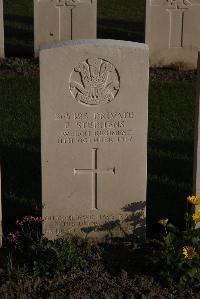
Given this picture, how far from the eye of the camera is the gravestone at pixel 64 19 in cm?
1155

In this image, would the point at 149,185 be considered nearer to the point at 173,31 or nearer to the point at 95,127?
the point at 95,127

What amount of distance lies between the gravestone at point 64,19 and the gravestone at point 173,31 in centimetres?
95

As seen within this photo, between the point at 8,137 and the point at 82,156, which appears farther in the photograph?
the point at 8,137

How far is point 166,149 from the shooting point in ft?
26.6

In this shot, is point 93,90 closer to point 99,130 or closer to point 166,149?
point 99,130

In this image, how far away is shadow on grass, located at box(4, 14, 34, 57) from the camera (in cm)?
1261

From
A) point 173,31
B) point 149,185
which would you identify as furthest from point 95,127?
point 173,31

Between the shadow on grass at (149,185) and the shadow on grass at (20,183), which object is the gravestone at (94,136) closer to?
the shadow on grass at (149,185)

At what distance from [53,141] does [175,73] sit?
19.5 ft

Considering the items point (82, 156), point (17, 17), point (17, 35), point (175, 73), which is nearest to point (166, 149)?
point (82, 156)

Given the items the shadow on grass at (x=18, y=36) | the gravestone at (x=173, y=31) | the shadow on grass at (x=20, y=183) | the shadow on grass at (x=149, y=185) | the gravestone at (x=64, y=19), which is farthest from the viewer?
the shadow on grass at (x=18, y=36)

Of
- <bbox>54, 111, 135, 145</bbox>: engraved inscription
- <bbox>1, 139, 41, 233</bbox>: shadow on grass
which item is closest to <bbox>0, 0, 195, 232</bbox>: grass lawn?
<bbox>1, 139, 41, 233</bbox>: shadow on grass

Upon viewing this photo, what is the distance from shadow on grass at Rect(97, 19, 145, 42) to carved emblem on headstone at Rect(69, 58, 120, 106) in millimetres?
8695

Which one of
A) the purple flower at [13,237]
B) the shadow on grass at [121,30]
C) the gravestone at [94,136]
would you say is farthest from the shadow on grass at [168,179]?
the shadow on grass at [121,30]
